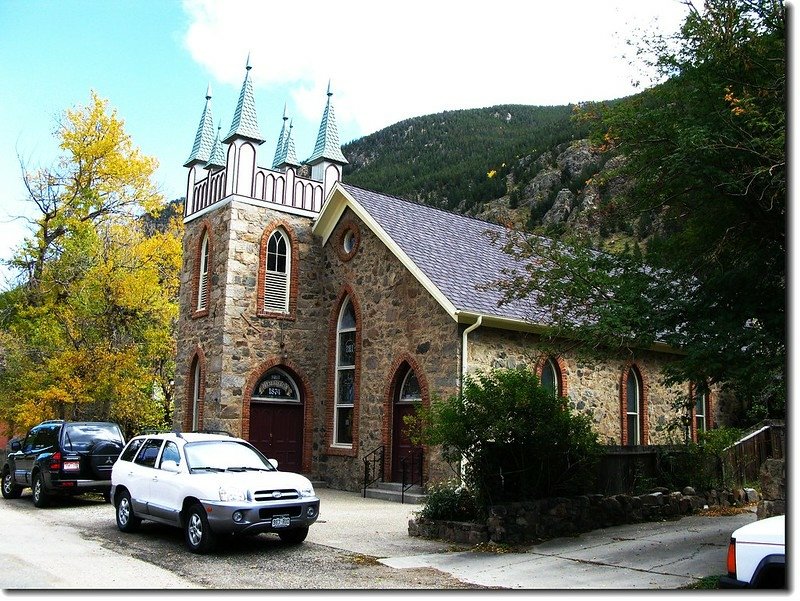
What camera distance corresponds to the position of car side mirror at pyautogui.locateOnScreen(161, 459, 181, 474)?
11492 mm

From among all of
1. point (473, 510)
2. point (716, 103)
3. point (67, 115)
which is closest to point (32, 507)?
point (473, 510)

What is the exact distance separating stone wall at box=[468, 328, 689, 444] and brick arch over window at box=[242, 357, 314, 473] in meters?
6.21

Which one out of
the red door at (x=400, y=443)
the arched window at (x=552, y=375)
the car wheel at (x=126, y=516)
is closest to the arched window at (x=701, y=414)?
the arched window at (x=552, y=375)

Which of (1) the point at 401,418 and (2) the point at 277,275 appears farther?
(2) the point at 277,275

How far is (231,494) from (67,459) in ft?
23.0

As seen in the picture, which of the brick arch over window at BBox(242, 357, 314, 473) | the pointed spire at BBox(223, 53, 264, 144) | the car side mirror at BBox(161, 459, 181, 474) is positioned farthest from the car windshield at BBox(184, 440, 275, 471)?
the pointed spire at BBox(223, 53, 264, 144)

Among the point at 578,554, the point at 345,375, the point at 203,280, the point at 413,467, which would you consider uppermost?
the point at 203,280

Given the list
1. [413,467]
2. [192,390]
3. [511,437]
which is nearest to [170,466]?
[511,437]

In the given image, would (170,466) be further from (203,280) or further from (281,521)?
(203,280)

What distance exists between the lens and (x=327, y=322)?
22266mm

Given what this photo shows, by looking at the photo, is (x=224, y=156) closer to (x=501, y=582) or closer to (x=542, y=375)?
(x=542, y=375)

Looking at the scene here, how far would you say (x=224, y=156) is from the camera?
80.0ft

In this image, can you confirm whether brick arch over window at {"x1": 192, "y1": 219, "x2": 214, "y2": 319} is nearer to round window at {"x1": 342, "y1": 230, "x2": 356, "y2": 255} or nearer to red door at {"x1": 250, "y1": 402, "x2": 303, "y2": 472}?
red door at {"x1": 250, "y1": 402, "x2": 303, "y2": 472}

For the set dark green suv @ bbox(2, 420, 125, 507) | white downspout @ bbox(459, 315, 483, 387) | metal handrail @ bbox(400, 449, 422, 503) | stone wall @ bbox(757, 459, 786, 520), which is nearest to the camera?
stone wall @ bbox(757, 459, 786, 520)
